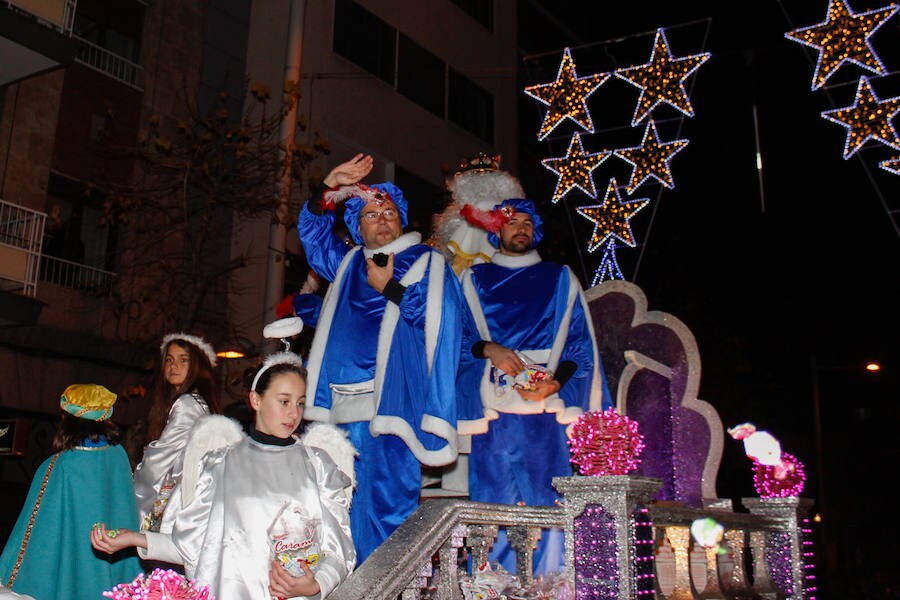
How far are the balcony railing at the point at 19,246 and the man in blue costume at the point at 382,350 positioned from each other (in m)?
7.96

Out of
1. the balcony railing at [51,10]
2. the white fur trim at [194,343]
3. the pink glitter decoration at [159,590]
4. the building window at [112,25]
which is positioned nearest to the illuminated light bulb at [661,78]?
the white fur trim at [194,343]

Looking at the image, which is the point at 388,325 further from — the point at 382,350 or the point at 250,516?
the point at 250,516

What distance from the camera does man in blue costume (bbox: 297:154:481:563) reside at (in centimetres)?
458

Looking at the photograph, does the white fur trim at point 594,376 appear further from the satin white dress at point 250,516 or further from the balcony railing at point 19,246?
the balcony railing at point 19,246

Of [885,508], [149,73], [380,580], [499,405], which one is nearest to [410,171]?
[149,73]

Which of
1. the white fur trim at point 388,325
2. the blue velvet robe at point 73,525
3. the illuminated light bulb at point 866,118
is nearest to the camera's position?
the white fur trim at point 388,325

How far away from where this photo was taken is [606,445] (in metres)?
4.11

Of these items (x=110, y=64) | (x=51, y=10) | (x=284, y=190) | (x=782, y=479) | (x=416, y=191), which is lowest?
(x=782, y=479)

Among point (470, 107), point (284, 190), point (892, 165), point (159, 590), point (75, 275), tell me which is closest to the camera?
point (159, 590)

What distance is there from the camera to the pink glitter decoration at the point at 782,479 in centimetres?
571

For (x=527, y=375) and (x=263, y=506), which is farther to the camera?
(x=527, y=375)

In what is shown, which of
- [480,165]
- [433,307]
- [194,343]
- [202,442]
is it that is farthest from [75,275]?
[202,442]

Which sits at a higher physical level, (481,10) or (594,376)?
(481,10)

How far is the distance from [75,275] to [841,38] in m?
10.7
